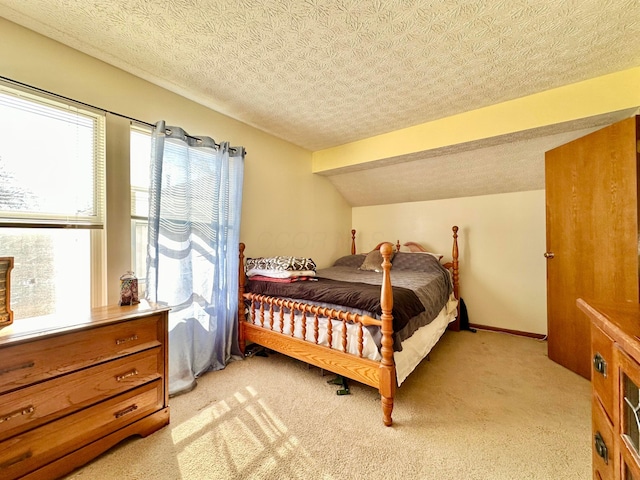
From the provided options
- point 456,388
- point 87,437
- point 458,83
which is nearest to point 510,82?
point 458,83

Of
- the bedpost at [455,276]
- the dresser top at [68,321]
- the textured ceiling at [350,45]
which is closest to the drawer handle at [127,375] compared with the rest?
the dresser top at [68,321]

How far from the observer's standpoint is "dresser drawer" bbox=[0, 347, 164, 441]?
43.8 inches

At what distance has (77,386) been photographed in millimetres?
1278

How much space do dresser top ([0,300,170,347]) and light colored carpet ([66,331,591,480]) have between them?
692 millimetres

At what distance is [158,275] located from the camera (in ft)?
6.28

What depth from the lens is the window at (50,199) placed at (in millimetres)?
1470

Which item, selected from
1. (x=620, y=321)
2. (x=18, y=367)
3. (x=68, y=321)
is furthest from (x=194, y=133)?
(x=620, y=321)

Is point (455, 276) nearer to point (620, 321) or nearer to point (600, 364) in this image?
point (600, 364)

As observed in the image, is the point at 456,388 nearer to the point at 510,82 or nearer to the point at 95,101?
the point at 510,82

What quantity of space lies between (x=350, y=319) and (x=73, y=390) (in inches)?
57.8

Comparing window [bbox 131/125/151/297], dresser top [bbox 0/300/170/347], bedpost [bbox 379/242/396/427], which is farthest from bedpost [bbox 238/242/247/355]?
bedpost [bbox 379/242/396/427]

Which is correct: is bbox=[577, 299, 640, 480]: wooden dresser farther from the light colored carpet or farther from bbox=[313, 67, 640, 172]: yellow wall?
bbox=[313, 67, 640, 172]: yellow wall

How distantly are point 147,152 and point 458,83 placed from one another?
2375 millimetres

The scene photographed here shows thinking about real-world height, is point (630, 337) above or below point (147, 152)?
below
